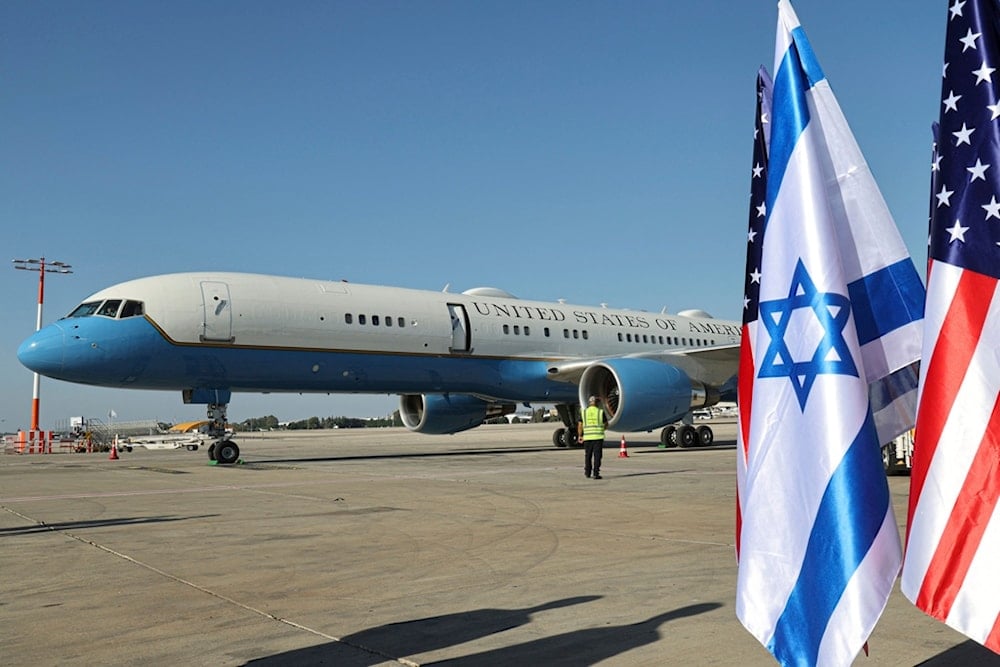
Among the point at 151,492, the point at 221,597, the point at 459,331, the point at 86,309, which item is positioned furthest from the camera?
the point at 459,331

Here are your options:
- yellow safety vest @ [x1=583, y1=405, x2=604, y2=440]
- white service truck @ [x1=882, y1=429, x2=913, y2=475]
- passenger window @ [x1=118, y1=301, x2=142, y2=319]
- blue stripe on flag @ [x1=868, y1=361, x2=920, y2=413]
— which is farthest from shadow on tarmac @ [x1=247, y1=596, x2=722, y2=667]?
passenger window @ [x1=118, y1=301, x2=142, y2=319]

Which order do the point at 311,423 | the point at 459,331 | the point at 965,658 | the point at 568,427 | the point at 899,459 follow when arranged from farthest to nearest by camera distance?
the point at 311,423
the point at 568,427
the point at 459,331
the point at 899,459
the point at 965,658

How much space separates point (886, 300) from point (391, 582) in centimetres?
365

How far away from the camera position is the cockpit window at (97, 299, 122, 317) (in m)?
16.4

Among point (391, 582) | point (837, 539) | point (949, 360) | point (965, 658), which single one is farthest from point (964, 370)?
point (391, 582)

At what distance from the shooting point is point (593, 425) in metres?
13.4

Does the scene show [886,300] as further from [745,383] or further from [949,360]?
[745,383]

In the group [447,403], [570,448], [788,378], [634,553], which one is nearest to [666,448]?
[570,448]

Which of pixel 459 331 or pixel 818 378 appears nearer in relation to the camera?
pixel 818 378

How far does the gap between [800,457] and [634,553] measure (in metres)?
3.97

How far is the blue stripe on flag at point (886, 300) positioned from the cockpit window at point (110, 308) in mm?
15951

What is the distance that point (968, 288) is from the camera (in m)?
2.53

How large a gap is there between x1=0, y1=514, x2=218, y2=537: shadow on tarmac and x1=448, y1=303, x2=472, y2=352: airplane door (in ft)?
38.6

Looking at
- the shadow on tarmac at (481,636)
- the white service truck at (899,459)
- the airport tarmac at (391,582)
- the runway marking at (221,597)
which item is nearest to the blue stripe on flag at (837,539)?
the airport tarmac at (391,582)
